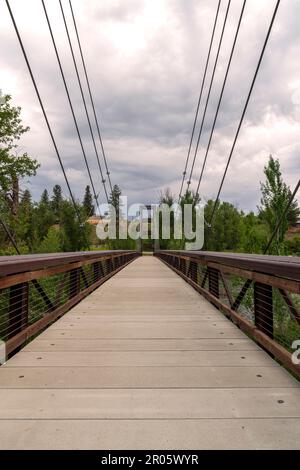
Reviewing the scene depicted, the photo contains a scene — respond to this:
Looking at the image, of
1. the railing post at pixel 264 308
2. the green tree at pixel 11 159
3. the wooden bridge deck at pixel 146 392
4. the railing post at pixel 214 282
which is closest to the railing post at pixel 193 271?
the railing post at pixel 214 282

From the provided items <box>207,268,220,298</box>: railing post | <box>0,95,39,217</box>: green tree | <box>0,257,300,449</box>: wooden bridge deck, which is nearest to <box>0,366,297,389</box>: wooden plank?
<box>0,257,300,449</box>: wooden bridge deck

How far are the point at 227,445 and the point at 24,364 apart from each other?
157 cm

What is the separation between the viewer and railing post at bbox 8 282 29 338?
292 cm

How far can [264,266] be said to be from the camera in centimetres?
267

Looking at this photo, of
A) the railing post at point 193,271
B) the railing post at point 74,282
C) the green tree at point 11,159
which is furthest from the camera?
the green tree at point 11,159

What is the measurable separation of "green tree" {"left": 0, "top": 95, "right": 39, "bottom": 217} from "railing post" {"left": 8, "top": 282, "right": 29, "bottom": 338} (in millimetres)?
16556

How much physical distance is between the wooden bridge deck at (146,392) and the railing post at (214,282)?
1.47 m

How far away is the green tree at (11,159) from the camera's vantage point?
19.0 metres

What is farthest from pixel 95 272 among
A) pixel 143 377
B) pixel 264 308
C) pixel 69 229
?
pixel 69 229

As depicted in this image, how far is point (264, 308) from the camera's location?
307 centimetres

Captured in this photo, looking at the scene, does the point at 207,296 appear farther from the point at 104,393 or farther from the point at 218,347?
the point at 104,393

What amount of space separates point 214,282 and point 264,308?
7.17ft

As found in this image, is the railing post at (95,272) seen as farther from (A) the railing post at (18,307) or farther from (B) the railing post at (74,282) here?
(A) the railing post at (18,307)

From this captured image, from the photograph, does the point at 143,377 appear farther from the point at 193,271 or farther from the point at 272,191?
the point at 272,191
